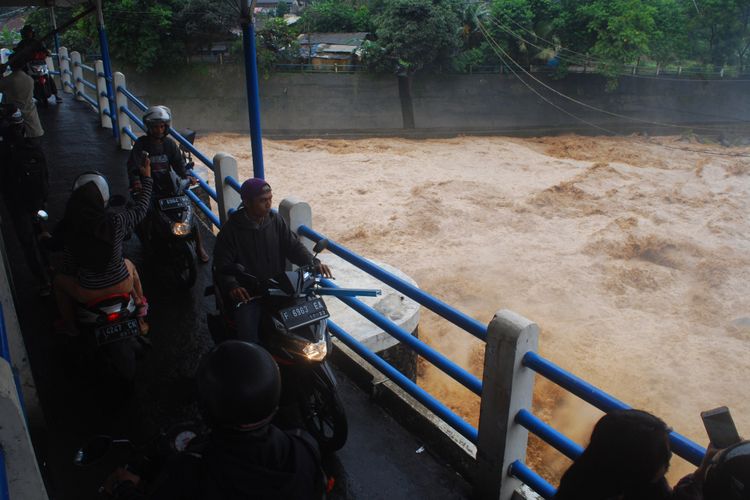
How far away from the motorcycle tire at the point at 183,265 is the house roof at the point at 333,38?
27.9m

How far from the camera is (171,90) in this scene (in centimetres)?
2892

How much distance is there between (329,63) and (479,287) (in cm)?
2016

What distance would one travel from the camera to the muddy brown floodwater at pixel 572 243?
10.9 m

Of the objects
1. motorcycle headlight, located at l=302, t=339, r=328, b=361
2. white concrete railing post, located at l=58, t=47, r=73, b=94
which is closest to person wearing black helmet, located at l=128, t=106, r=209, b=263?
motorcycle headlight, located at l=302, t=339, r=328, b=361

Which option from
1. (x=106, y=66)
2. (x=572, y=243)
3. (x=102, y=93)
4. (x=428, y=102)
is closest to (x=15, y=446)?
(x=106, y=66)

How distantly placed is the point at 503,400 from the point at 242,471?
1721 mm

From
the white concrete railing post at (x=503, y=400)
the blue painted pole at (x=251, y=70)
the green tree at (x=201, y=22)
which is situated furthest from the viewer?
the green tree at (x=201, y=22)

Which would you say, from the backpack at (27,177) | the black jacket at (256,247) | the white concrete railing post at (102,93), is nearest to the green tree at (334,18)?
the white concrete railing post at (102,93)

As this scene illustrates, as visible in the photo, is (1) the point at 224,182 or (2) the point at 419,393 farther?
(1) the point at 224,182

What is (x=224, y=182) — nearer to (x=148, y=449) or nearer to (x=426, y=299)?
(x=426, y=299)

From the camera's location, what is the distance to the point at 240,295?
3.64 m

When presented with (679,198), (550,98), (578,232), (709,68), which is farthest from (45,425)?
(709,68)

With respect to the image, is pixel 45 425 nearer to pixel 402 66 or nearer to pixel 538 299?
pixel 538 299

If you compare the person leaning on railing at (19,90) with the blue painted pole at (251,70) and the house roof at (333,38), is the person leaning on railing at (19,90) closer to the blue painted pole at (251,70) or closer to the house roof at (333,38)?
the blue painted pole at (251,70)
